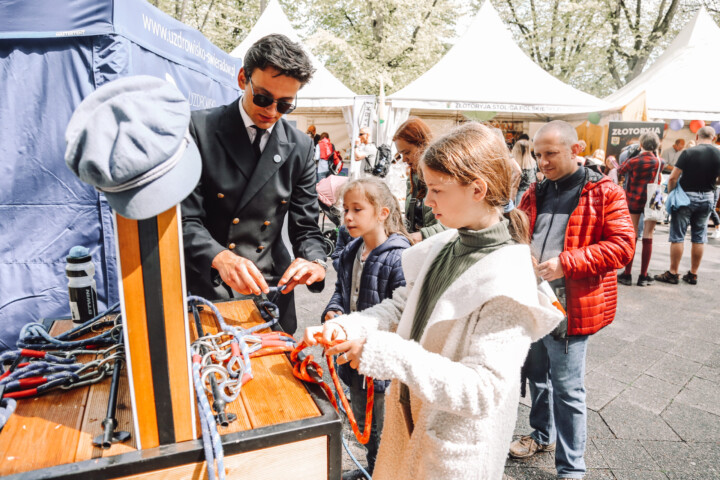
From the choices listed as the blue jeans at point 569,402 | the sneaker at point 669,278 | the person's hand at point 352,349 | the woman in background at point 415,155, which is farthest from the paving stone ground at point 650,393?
the person's hand at point 352,349

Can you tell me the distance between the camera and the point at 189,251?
5.62ft

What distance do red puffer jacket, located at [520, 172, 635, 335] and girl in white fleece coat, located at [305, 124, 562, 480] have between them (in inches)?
40.3

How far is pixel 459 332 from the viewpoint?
121 cm

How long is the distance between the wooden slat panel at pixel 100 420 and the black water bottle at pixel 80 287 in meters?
0.62

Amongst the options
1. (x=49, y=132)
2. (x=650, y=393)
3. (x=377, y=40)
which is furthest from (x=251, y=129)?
(x=377, y=40)

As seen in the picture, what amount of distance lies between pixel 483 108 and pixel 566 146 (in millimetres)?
7889

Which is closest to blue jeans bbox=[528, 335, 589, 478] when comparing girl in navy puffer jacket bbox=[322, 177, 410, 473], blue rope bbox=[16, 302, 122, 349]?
girl in navy puffer jacket bbox=[322, 177, 410, 473]

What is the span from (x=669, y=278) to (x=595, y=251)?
5.20 m

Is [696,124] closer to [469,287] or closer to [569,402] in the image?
[569,402]

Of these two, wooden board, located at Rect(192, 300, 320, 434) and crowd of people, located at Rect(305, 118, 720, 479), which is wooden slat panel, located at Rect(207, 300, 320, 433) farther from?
crowd of people, located at Rect(305, 118, 720, 479)

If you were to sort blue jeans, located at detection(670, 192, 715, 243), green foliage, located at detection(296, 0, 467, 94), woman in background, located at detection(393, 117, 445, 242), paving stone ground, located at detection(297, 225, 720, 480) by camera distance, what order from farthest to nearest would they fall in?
green foliage, located at detection(296, 0, 467, 94)
blue jeans, located at detection(670, 192, 715, 243)
woman in background, located at detection(393, 117, 445, 242)
paving stone ground, located at detection(297, 225, 720, 480)

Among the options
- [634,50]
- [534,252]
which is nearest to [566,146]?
[534,252]

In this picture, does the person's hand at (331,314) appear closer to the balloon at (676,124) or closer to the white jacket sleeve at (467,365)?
the white jacket sleeve at (467,365)

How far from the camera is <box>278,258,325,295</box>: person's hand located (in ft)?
5.62
